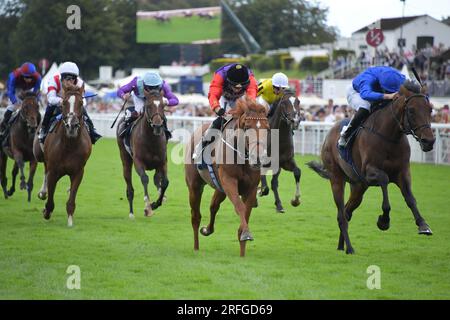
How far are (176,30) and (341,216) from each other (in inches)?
1833

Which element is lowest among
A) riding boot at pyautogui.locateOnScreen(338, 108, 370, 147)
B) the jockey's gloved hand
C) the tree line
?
riding boot at pyautogui.locateOnScreen(338, 108, 370, 147)

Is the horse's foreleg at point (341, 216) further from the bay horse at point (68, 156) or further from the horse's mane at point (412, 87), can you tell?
the bay horse at point (68, 156)

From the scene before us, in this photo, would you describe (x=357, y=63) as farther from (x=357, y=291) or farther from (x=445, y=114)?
(x=357, y=291)

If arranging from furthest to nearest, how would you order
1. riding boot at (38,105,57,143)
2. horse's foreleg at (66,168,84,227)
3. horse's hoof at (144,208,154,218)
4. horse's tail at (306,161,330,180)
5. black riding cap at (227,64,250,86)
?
horse's hoof at (144,208,154,218)
riding boot at (38,105,57,143)
horse's foreleg at (66,168,84,227)
horse's tail at (306,161,330,180)
black riding cap at (227,64,250,86)

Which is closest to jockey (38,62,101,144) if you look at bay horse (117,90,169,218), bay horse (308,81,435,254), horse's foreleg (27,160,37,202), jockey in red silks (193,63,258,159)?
bay horse (117,90,169,218)

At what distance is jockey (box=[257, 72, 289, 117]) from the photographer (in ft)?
46.0

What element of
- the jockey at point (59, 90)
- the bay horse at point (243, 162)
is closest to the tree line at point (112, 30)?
the jockey at point (59, 90)

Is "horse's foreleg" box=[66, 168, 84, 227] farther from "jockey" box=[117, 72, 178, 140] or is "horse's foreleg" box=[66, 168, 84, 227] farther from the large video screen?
the large video screen

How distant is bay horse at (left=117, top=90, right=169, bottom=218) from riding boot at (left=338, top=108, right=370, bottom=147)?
3.43 m

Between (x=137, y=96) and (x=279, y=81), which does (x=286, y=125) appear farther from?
(x=137, y=96)

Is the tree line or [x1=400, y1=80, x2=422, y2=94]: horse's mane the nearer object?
[x1=400, y1=80, x2=422, y2=94]: horse's mane

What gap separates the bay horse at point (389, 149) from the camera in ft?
31.6

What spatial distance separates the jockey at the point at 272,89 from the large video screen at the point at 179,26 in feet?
131
